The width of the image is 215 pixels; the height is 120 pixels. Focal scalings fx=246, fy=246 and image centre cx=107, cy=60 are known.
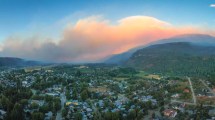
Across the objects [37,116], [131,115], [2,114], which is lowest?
[131,115]

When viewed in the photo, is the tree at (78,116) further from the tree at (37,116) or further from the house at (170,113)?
the house at (170,113)

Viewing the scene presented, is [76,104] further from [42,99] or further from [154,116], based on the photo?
[154,116]

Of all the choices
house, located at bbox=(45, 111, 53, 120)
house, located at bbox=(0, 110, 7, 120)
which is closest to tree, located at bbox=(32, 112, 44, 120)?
house, located at bbox=(45, 111, 53, 120)

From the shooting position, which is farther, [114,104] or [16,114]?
[114,104]

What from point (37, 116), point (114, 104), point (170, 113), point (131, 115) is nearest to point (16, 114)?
point (37, 116)

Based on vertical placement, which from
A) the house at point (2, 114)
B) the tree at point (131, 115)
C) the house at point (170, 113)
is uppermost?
the house at point (2, 114)

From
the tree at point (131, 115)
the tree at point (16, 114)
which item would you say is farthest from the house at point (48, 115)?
the tree at point (131, 115)

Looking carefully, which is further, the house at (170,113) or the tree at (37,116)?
the house at (170,113)

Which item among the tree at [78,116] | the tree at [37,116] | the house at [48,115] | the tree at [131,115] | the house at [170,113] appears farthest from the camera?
the house at [170,113]

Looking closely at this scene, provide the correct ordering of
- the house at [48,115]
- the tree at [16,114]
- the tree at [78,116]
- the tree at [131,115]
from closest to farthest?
the tree at [16,114] < the tree at [78,116] < the tree at [131,115] < the house at [48,115]

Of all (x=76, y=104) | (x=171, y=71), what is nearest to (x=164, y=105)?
(x=76, y=104)

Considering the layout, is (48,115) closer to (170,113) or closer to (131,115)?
(131,115)

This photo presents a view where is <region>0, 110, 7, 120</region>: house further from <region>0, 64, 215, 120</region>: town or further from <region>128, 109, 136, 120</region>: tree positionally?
<region>128, 109, 136, 120</region>: tree
